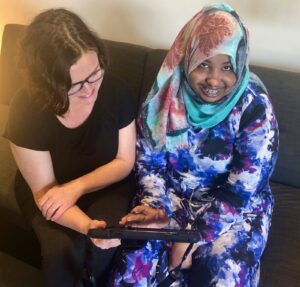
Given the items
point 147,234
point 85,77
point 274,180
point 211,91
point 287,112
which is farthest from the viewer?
point 274,180

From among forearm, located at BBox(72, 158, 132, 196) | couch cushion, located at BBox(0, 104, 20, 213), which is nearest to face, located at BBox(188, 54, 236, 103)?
forearm, located at BBox(72, 158, 132, 196)

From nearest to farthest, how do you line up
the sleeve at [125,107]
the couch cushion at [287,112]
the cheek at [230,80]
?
the cheek at [230,80] → the sleeve at [125,107] → the couch cushion at [287,112]

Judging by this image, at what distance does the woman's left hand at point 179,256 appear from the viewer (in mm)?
1099

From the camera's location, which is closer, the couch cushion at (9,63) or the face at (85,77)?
the face at (85,77)

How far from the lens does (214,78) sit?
1074 mm

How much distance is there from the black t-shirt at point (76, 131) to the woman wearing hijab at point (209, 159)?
11cm

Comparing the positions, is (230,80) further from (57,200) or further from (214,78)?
(57,200)

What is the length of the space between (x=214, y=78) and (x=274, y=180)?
60cm

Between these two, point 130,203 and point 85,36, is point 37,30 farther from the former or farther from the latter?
point 130,203

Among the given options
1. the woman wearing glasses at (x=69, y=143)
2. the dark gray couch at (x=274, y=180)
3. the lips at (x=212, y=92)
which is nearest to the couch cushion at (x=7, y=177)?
the dark gray couch at (x=274, y=180)

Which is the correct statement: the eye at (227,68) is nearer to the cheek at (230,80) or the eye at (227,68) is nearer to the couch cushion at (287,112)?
the cheek at (230,80)

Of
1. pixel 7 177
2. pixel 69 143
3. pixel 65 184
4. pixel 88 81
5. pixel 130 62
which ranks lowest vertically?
pixel 7 177

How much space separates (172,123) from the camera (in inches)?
47.6

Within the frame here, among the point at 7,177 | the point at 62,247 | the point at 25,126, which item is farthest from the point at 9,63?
the point at 62,247
